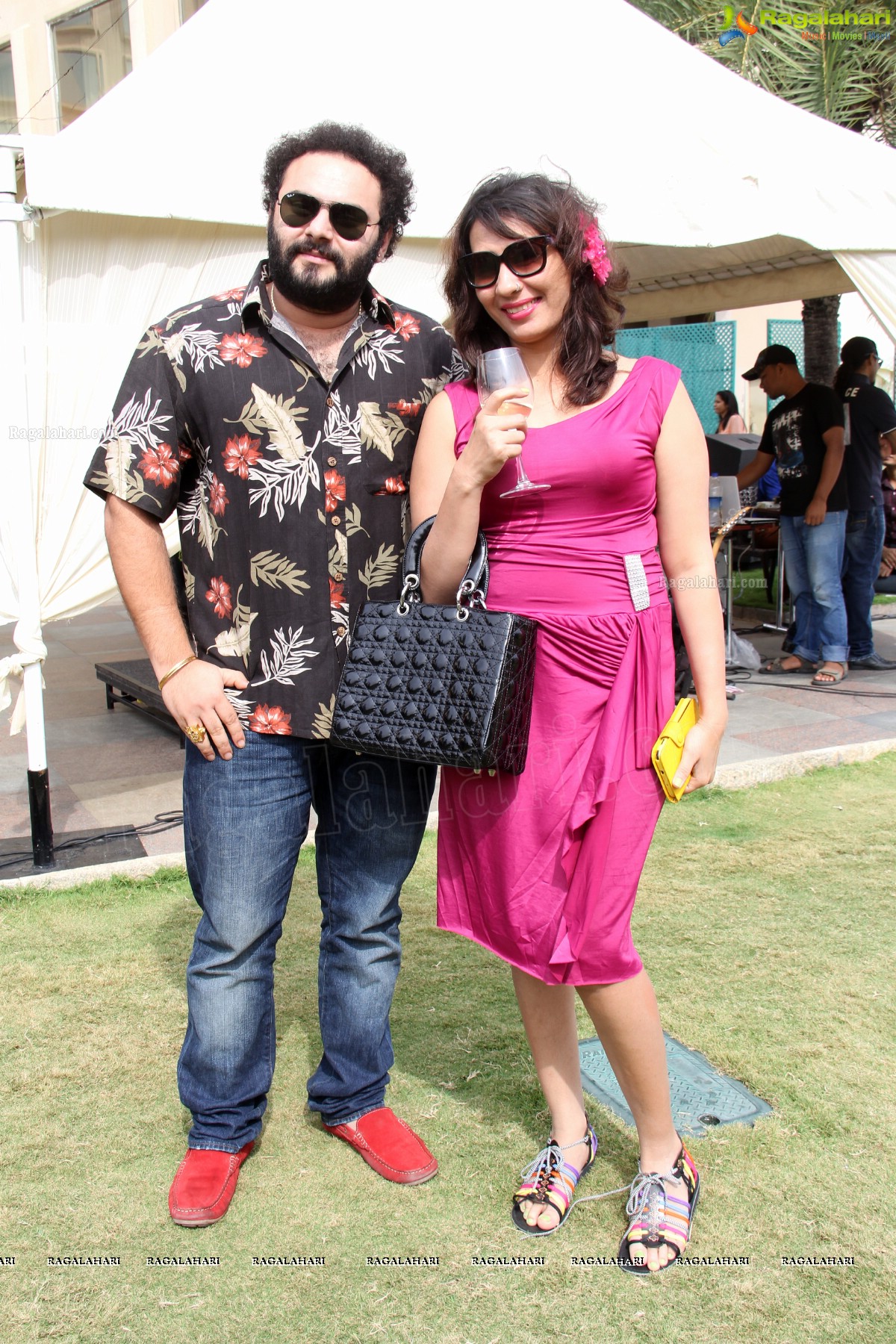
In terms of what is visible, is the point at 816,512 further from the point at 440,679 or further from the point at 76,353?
the point at 440,679

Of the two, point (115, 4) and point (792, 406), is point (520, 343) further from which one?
point (115, 4)

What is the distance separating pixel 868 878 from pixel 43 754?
3.23 meters

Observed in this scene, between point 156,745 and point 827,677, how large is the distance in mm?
4327

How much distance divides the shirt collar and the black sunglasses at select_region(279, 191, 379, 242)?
14 centimetres

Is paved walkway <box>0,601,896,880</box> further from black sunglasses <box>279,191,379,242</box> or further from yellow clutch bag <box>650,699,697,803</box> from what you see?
black sunglasses <box>279,191,379,242</box>

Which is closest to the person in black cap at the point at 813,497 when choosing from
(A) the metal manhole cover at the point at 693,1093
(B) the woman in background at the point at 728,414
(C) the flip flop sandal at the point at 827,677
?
(C) the flip flop sandal at the point at 827,677

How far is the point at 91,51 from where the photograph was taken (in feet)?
56.0

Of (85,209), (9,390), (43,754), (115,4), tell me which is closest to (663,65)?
(85,209)

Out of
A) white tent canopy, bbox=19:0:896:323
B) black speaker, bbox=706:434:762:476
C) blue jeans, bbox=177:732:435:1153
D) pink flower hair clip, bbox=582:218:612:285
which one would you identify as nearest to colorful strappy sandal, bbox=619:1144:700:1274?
blue jeans, bbox=177:732:435:1153

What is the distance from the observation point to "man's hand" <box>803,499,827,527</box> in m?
7.48

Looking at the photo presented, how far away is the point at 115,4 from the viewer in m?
16.4

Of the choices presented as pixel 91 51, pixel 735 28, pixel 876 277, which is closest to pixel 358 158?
pixel 876 277

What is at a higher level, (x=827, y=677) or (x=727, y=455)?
(x=727, y=455)

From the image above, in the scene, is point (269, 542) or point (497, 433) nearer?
point (497, 433)
